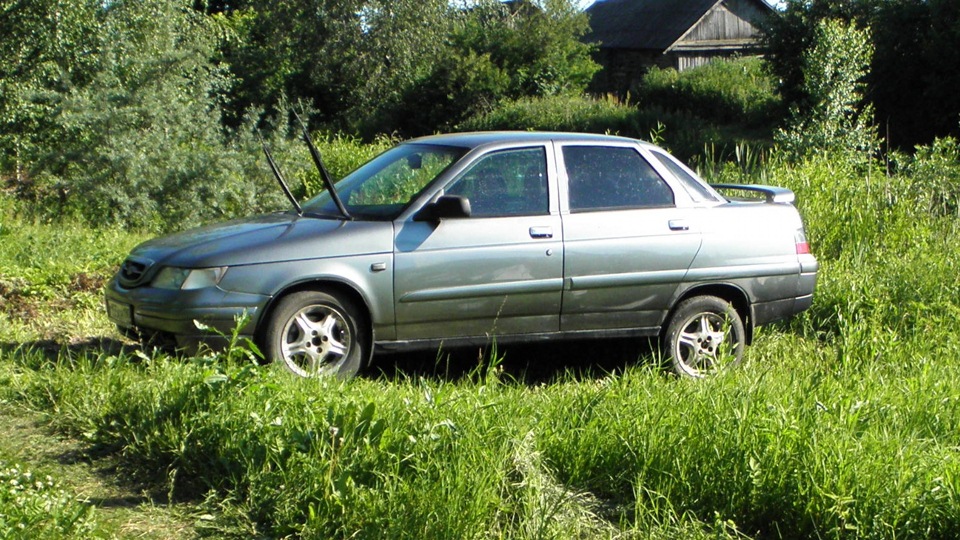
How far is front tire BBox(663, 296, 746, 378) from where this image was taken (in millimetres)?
7789

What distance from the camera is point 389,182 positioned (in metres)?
7.74

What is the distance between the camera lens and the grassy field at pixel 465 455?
4582mm

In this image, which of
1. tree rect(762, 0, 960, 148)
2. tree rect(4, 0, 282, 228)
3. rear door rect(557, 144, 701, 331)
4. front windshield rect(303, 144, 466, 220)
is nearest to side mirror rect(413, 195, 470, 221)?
front windshield rect(303, 144, 466, 220)

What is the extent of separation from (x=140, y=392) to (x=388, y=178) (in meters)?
2.64

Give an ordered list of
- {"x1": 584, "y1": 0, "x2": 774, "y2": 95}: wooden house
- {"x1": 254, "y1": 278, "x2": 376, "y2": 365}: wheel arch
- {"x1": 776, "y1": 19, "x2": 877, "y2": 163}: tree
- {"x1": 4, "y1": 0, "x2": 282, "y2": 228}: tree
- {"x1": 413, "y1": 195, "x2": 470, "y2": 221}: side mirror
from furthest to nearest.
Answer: {"x1": 584, "y1": 0, "x2": 774, "y2": 95}: wooden house, {"x1": 776, "y1": 19, "x2": 877, "y2": 163}: tree, {"x1": 4, "y1": 0, "x2": 282, "y2": 228}: tree, {"x1": 413, "y1": 195, "x2": 470, "y2": 221}: side mirror, {"x1": 254, "y1": 278, "x2": 376, "y2": 365}: wheel arch

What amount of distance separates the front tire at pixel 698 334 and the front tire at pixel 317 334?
7.16ft

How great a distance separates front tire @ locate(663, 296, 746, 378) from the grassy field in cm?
105

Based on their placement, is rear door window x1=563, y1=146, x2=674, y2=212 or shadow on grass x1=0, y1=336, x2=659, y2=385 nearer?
shadow on grass x1=0, y1=336, x2=659, y2=385

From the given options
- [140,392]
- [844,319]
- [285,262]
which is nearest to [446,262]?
[285,262]

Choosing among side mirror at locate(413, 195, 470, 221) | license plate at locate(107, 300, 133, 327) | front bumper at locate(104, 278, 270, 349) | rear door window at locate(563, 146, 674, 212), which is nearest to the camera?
front bumper at locate(104, 278, 270, 349)

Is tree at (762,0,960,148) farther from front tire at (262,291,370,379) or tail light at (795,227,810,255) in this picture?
front tire at (262,291,370,379)

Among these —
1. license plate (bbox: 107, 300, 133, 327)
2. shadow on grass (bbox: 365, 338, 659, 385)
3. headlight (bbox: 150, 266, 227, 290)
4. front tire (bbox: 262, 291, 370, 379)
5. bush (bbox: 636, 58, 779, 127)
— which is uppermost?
bush (bbox: 636, 58, 779, 127)

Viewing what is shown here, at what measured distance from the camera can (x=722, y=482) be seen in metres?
4.89

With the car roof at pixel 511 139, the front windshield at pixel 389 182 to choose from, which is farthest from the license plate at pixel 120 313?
the car roof at pixel 511 139
